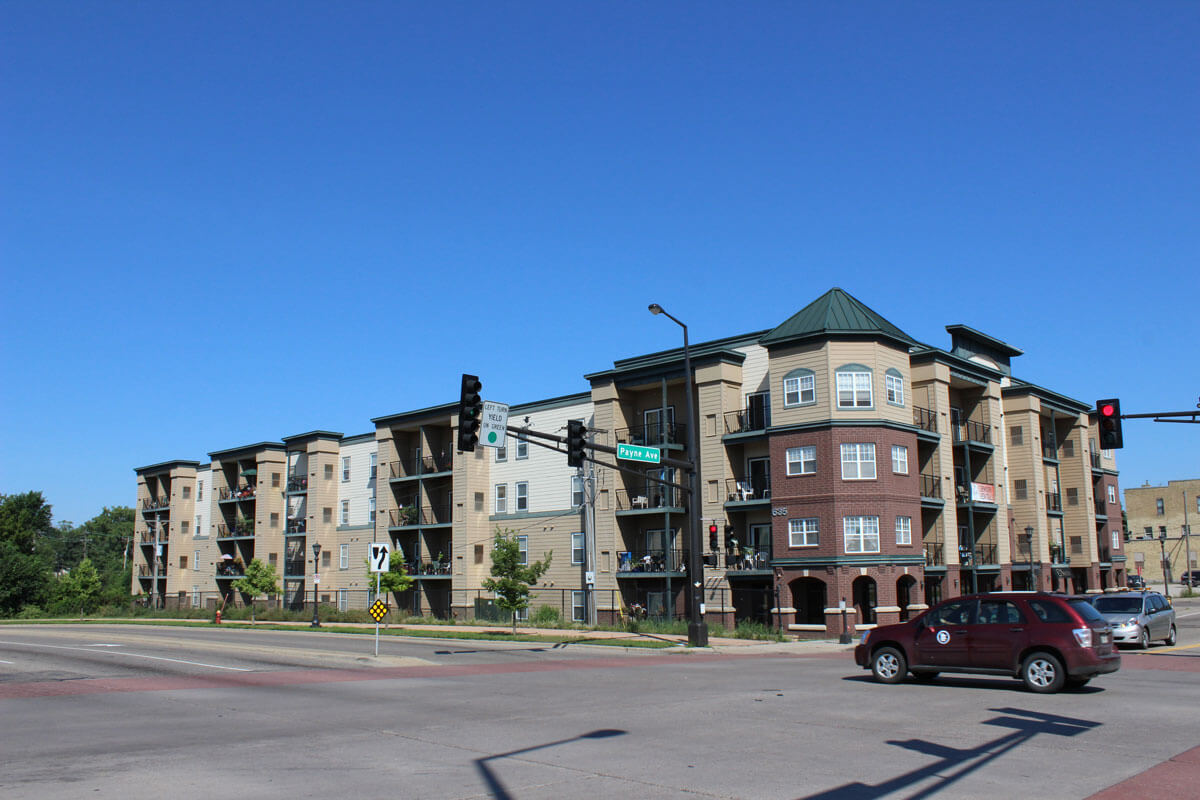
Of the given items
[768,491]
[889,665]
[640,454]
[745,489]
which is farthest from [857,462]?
[889,665]

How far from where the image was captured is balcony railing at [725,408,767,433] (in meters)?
43.4

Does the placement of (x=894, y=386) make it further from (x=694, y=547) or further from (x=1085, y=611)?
(x=1085, y=611)

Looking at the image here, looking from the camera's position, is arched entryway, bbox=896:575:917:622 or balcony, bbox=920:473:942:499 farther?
balcony, bbox=920:473:942:499

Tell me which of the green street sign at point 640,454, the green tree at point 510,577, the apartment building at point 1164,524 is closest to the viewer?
the green street sign at point 640,454

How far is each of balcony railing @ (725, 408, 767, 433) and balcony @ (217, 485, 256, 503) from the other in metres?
41.1

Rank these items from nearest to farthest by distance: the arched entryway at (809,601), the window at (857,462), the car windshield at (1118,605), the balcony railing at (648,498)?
the car windshield at (1118,605)
the window at (857,462)
the arched entryway at (809,601)
the balcony railing at (648,498)

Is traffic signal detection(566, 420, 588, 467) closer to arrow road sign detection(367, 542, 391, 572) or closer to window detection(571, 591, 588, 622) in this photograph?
arrow road sign detection(367, 542, 391, 572)

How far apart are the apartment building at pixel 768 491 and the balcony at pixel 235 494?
3372 mm

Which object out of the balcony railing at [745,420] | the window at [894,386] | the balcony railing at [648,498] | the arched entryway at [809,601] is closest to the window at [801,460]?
the balcony railing at [745,420]

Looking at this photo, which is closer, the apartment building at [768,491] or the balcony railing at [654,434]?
the apartment building at [768,491]

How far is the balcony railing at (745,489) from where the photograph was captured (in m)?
43.0

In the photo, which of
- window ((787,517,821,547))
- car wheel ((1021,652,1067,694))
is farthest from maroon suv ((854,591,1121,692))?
window ((787,517,821,547))

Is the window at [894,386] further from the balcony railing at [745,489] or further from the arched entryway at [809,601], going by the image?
the arched entryway at [809,601]

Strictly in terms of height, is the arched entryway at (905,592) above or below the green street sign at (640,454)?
below
